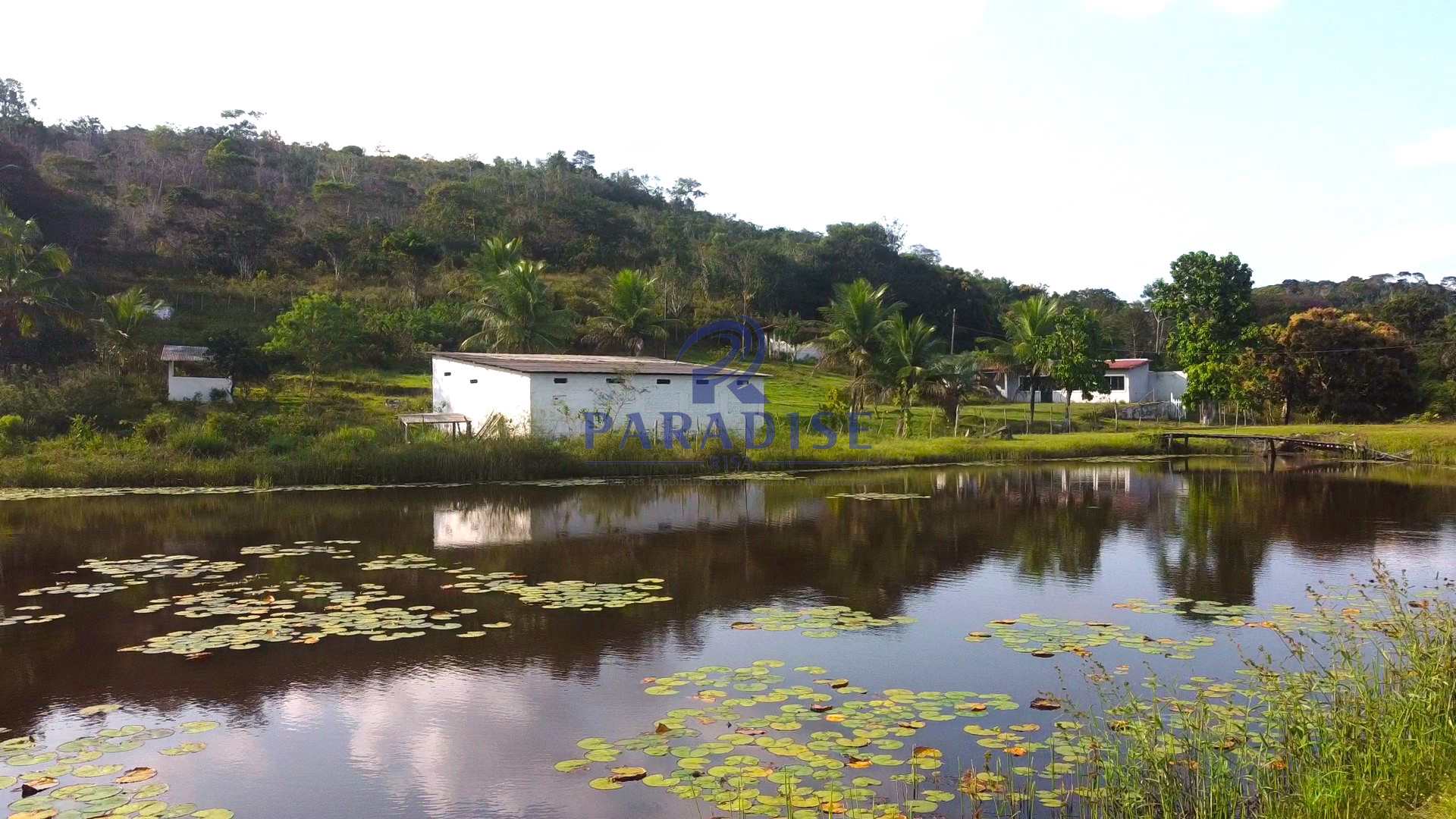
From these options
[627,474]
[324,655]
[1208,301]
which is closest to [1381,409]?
[1208,301]

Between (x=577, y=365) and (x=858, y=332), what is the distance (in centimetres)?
1159

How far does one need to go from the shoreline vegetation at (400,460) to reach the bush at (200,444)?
0.40ft

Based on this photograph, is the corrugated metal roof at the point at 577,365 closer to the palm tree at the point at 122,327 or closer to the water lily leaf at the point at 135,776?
the palm tree at the point at 122,327

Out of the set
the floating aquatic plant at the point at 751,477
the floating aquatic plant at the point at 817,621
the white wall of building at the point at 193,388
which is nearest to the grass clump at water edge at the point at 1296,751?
the floating aquatic plant at the point at 817,621

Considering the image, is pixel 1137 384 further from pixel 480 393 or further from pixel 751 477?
pixel 480 393

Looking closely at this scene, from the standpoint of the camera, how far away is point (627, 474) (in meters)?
25.1

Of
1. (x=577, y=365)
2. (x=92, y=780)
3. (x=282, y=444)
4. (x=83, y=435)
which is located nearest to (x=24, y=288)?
(x=83, y=435)

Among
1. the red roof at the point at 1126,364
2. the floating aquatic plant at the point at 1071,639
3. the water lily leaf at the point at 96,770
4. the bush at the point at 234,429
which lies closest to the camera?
the water lily leaf at the point at 96,770

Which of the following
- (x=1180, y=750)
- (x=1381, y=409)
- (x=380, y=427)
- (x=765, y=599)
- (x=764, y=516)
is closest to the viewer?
(x=1180, y=750)

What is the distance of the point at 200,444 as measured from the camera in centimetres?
2275

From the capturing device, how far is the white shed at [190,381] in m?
30.4

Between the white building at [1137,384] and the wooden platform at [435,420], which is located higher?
the white building at [1137,384]

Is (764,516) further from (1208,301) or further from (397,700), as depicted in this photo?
(1208,301)

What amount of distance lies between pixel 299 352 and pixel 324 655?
26956 millimetres
